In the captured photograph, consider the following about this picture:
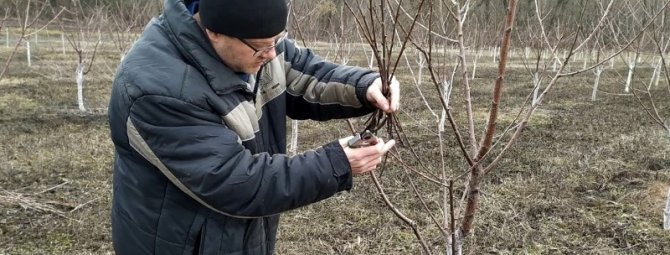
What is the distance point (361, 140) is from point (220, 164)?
0.35 meters

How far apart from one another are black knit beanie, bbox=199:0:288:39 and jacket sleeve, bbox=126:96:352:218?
0.66 ft

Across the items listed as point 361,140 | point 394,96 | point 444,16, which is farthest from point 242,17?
point 444,16

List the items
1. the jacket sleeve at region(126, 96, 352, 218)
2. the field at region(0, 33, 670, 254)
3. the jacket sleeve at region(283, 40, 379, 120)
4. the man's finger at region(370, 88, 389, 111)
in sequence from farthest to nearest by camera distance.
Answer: the field at region(0, 33, 670, 254), the jacket sleeve at region(283, 40, 379, 120), the man's finger at region(370, 88, 389, 111), the jacket sleeve at region(126, 96, 352, 218)

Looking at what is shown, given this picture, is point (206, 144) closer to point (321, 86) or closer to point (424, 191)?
point (321, 86)

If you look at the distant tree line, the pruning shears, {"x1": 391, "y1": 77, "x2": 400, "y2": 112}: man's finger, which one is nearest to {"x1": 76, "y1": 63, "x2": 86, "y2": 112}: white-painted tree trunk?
the distant tree line

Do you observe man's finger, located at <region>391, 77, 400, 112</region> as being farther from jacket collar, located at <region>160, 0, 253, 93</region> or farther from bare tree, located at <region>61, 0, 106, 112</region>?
bare tree, located at <region>61, 0, 106, 112</region>

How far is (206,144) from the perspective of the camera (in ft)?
3.82

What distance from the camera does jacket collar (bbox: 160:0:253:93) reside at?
1242mm

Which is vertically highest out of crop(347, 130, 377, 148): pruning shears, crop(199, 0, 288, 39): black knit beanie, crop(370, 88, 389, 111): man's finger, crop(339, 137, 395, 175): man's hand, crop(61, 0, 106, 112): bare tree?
crop(199, 0, 288, 39): black knit beanie

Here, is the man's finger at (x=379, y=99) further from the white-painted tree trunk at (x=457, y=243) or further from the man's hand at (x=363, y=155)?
the white-painted tree trunk at (x=457, y=243)

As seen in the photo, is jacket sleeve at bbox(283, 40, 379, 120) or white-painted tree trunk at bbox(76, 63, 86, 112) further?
white-painted tree trunk at bbox(76, 63, 86, 112)

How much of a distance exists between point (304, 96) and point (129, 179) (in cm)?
59

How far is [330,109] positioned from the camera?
1.68 m

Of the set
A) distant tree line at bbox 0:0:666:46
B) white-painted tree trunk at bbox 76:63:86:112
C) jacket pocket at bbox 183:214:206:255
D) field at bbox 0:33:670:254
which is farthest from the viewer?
white-painted tree trunk at bbox 76:63:86:112
